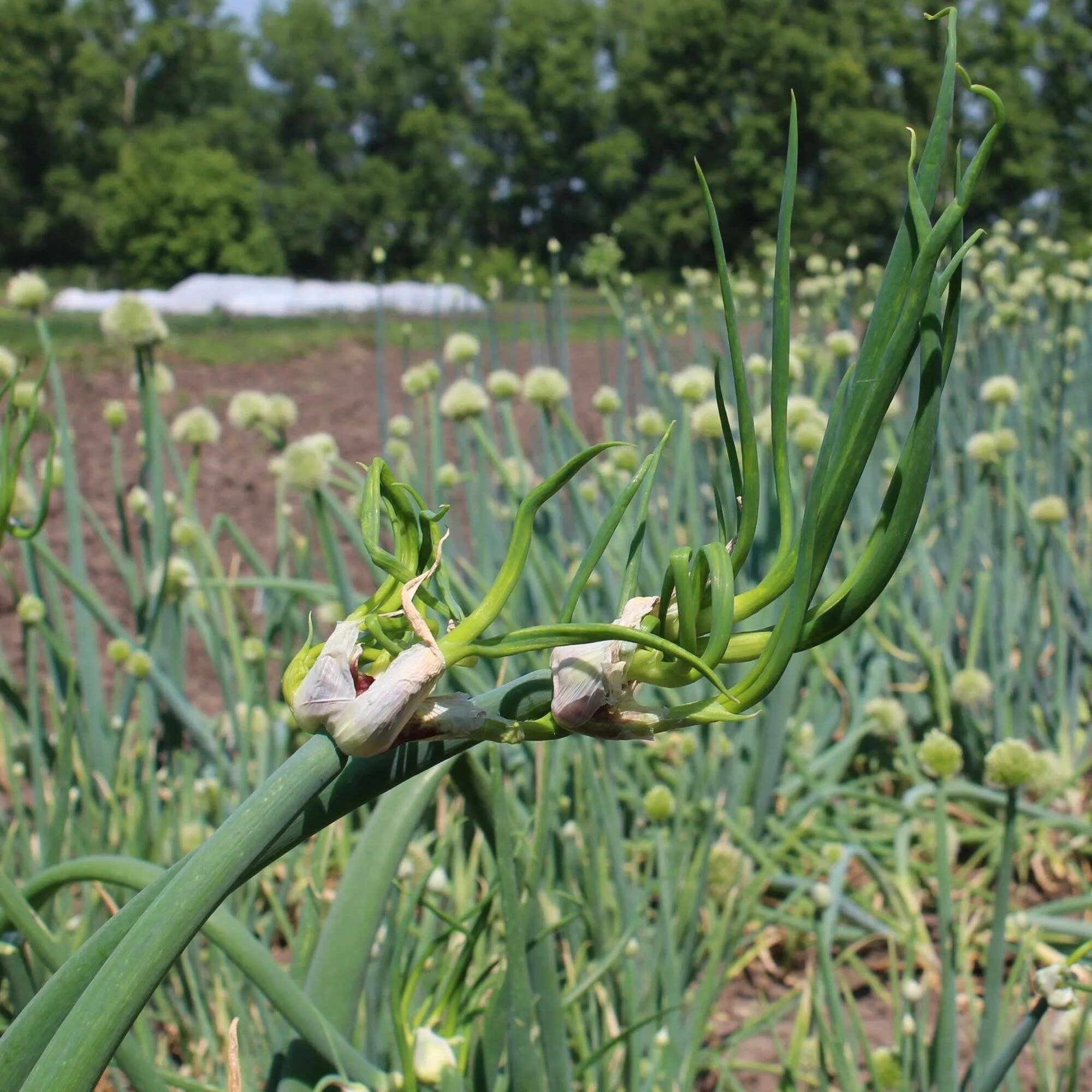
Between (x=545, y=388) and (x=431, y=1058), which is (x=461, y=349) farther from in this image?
(x=431, y=1058)

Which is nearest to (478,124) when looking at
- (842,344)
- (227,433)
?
(227,433)

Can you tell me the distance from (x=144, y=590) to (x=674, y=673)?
4.53 feet

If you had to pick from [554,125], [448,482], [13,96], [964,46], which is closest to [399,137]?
[554,125]

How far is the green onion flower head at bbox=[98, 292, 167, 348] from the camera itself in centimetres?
135

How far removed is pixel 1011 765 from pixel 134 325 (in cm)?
108

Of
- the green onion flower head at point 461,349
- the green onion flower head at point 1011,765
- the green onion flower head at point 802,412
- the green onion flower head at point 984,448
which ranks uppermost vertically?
the green onion flower head at point 461,349

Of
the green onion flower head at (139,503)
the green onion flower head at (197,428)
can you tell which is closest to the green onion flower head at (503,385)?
the green onion flower head at (197,428)

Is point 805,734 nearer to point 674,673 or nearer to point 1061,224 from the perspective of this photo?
point 674,673

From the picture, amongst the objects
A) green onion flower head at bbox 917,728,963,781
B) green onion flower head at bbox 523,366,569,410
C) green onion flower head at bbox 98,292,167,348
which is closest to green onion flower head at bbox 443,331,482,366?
green onion flower head at bbox 523,366,569,410

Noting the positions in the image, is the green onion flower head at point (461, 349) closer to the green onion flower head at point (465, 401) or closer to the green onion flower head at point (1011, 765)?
the green onion flower head at point (465, 401)

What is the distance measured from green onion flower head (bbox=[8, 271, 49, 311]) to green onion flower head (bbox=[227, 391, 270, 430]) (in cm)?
27

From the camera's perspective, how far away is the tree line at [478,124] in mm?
23953

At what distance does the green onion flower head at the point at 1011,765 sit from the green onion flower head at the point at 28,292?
1228 mm

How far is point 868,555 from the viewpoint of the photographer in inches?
12.4
